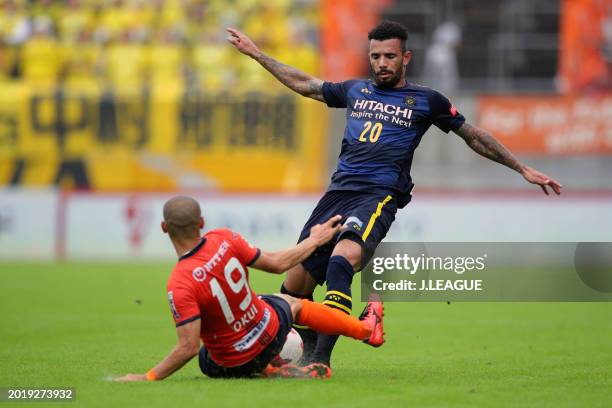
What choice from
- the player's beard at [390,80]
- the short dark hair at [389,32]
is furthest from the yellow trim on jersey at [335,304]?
the short dark hair at [389,32]

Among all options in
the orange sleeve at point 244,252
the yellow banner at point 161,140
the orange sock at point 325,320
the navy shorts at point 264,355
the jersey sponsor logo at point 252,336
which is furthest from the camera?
the yellow banner at point 161,140

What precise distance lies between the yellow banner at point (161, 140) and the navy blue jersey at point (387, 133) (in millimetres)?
12391

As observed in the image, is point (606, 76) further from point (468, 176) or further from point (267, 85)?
point (267, 85)

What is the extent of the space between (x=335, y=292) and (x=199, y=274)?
1.18m

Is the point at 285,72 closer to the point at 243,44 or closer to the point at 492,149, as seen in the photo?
the point at 243,44

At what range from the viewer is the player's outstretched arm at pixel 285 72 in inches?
323

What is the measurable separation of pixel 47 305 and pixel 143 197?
703cm

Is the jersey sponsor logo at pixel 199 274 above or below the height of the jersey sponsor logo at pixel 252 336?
above

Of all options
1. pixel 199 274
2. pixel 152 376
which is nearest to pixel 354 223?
pixel 199 274

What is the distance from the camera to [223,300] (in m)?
6.62

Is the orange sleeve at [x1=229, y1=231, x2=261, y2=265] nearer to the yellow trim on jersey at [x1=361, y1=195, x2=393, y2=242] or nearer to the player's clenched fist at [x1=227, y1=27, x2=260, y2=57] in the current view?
the yellow trim on jersey at [x1=361, y1=195, x2=393, y2=242]

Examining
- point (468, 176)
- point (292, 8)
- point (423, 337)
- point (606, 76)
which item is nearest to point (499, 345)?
point (423, 337)

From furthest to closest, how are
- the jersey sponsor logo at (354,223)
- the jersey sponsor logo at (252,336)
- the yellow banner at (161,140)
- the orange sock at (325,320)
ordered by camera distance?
the yellow banner at (161,140), the jersey sponsor logo at (354,223), the orange sock at (325,320), the jersey sponsor logo at (252,336)

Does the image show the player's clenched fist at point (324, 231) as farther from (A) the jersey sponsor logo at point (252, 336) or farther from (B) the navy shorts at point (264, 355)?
(A) the jersey sponsor logo at point (252, 336)
